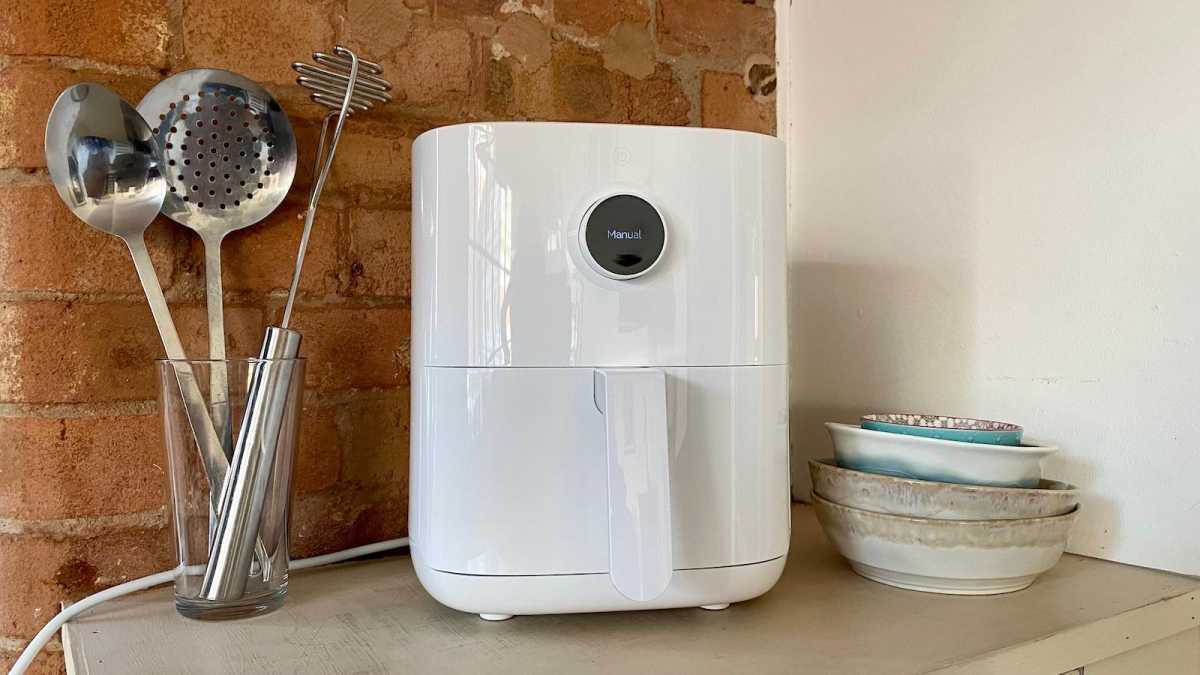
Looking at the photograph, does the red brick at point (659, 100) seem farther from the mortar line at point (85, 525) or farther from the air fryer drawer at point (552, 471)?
the mortar line at point (85, 525)

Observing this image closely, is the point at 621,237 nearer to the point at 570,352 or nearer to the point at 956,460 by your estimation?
the point at 570,352

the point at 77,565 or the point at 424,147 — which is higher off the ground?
the point at 424,147

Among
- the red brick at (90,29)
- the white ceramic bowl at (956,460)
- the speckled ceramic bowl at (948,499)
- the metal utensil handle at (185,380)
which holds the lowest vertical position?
the speckled ceramic bowl at (948,499)

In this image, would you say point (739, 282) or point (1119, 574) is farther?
point (1119, 574)

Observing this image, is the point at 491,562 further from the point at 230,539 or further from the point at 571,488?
the point at 230,539

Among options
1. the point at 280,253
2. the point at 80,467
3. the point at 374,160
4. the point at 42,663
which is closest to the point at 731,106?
the point at 374,160

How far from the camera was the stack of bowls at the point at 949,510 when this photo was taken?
0.68m

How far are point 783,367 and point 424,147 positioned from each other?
298mm

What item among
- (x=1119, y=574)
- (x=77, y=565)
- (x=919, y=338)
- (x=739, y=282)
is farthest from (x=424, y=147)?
(x=1119, y=574)

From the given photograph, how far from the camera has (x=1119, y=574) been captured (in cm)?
75

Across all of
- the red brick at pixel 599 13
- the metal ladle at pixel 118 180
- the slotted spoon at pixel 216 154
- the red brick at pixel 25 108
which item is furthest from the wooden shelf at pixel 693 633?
the red brick at pixel 599 13

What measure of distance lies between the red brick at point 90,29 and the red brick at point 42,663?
0.45m

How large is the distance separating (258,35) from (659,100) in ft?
1.34

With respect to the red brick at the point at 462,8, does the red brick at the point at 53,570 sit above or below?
below
